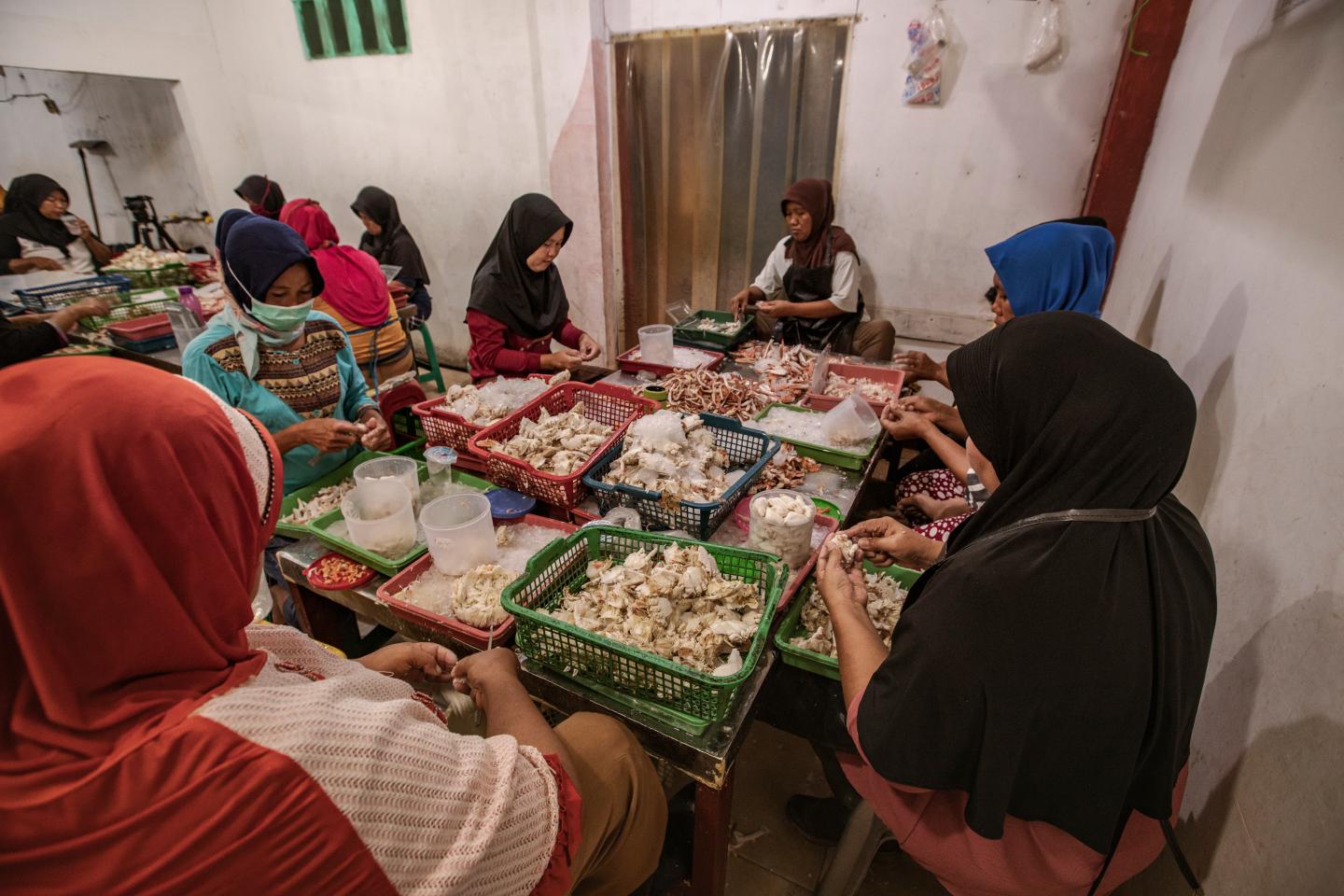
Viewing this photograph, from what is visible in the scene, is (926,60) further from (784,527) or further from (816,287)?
(784,527)

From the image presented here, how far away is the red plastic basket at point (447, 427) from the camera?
2740 millimetres

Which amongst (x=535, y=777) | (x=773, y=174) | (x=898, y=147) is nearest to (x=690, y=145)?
(x=773, y=174)

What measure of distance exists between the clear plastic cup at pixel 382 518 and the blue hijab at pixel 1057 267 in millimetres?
2793

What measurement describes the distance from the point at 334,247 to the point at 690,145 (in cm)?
328

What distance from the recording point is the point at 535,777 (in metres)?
1.20

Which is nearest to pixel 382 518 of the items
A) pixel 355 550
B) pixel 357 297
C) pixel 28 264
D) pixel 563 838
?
pixel 355 550

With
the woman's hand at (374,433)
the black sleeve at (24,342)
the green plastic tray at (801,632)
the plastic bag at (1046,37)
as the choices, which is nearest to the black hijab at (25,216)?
the black sleeve at (24,342)

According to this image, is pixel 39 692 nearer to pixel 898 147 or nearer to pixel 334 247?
pixel 334 247

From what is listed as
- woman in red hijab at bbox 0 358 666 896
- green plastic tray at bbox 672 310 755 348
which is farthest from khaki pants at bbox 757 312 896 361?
woman in red hijab at bbox 0 358 666 896

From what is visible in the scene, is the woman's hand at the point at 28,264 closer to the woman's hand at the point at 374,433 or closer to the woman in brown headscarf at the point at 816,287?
the woman's hand at the point at 374,433

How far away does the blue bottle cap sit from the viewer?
7.45 ft

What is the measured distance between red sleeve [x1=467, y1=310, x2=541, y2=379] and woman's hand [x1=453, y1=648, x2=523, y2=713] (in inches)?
96.0

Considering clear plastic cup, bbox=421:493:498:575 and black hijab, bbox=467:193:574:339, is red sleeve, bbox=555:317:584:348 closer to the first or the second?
black hijab, bbox=467:193:574:339

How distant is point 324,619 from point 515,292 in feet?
7.63
